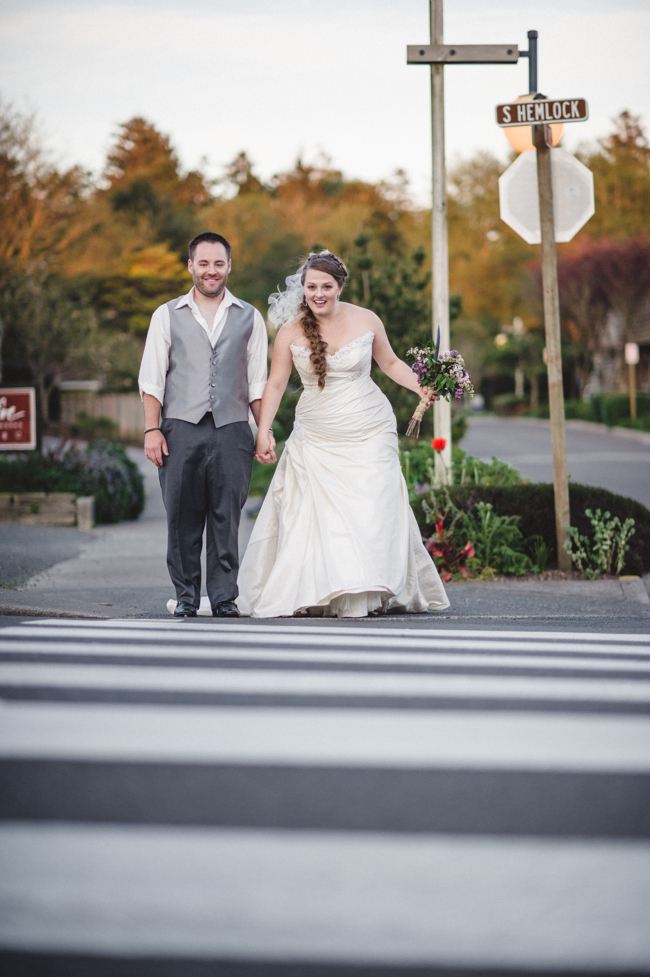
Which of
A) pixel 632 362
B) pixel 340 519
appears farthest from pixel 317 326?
pixel 632 362

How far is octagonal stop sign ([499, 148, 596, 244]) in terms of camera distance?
26.8ft

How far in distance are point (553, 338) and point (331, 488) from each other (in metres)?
2.48

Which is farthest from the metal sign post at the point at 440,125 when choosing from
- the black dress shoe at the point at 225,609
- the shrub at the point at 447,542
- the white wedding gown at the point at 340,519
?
the black dress shoe at the point at 225,609

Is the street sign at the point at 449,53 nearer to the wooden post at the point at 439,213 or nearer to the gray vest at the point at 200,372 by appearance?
the wooden post at the point at 439,213

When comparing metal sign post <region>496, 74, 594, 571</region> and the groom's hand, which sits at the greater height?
metal sign post <region>496, 74, 594, 571</region>

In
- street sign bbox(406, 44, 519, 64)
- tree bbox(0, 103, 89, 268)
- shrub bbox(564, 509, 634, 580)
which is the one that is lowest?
shrub bbox(564, 509, 634, 580)

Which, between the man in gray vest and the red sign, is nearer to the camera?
the man in gray vest

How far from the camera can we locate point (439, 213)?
970 centimetres

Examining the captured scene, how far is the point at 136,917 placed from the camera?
235cm

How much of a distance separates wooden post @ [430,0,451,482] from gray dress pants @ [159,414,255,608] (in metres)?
3.23

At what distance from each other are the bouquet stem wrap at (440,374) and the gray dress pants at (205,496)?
1204mm

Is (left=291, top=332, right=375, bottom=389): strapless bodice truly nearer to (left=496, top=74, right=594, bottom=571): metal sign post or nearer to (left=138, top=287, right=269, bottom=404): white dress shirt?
(left=138, top=287, right=269, bottom=404): white dress shirt

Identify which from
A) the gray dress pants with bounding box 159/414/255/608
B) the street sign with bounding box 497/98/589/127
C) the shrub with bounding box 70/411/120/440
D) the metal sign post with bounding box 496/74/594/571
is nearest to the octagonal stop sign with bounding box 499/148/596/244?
the metal sign post with bounding box 496/74/594/571

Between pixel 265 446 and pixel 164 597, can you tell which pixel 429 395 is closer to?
pixel 265 446
